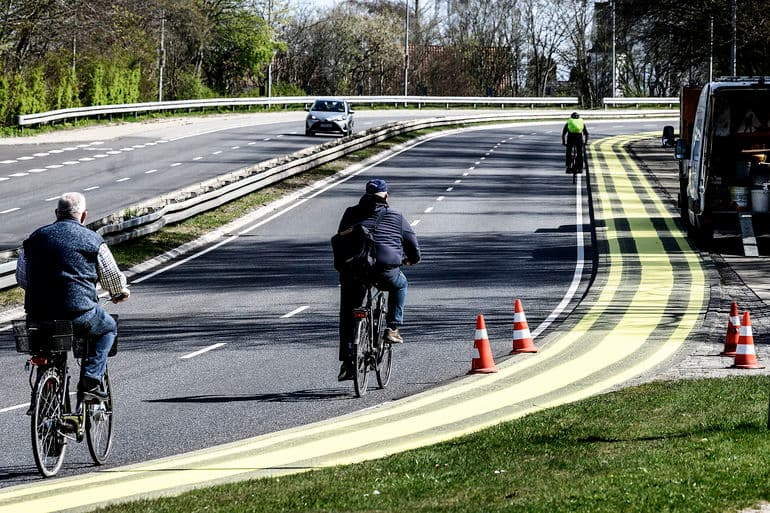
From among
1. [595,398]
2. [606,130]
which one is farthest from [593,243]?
[606,130]

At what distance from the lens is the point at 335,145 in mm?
49531

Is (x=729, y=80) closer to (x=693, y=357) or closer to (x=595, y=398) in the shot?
(x=693, y=357)

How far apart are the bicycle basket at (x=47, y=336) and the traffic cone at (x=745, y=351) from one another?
7.77m

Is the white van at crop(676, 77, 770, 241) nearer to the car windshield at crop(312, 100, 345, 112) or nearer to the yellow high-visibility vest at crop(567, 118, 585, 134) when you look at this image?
the yellow high-visibility vest at crop(567, 118, 585, 134)

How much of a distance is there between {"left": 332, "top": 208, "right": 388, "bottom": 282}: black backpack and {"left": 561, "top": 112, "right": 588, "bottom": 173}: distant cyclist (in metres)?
29.3

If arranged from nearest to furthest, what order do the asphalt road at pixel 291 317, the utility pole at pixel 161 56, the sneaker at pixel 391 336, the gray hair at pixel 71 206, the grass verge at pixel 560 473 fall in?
the grass verge at pixel 560 473 < the gray hair at pixel 71 206 < the asphalt road at pixel 291 317 < the sneaker at pixel 391 336 < the utility pole at pixel 161 56

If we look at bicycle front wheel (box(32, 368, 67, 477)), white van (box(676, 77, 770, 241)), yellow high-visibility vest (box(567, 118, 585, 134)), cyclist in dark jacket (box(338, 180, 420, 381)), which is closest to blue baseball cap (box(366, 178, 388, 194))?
cyclist in dark jacket (box(338, 180, 420, 381))

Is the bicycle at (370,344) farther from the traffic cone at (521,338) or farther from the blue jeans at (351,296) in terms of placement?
the traffic cone at (521,338)

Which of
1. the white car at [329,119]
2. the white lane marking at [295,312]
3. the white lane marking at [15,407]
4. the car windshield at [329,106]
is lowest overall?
the white lane marking at [295,312]

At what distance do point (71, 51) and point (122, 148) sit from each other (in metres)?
20.9

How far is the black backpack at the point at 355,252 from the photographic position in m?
12.9

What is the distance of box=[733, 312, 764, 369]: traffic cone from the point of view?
47.9 ft

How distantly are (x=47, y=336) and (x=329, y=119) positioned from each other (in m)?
48.6

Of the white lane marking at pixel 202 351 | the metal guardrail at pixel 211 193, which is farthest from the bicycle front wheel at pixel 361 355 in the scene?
the metal guardrail at pixel 211 193
